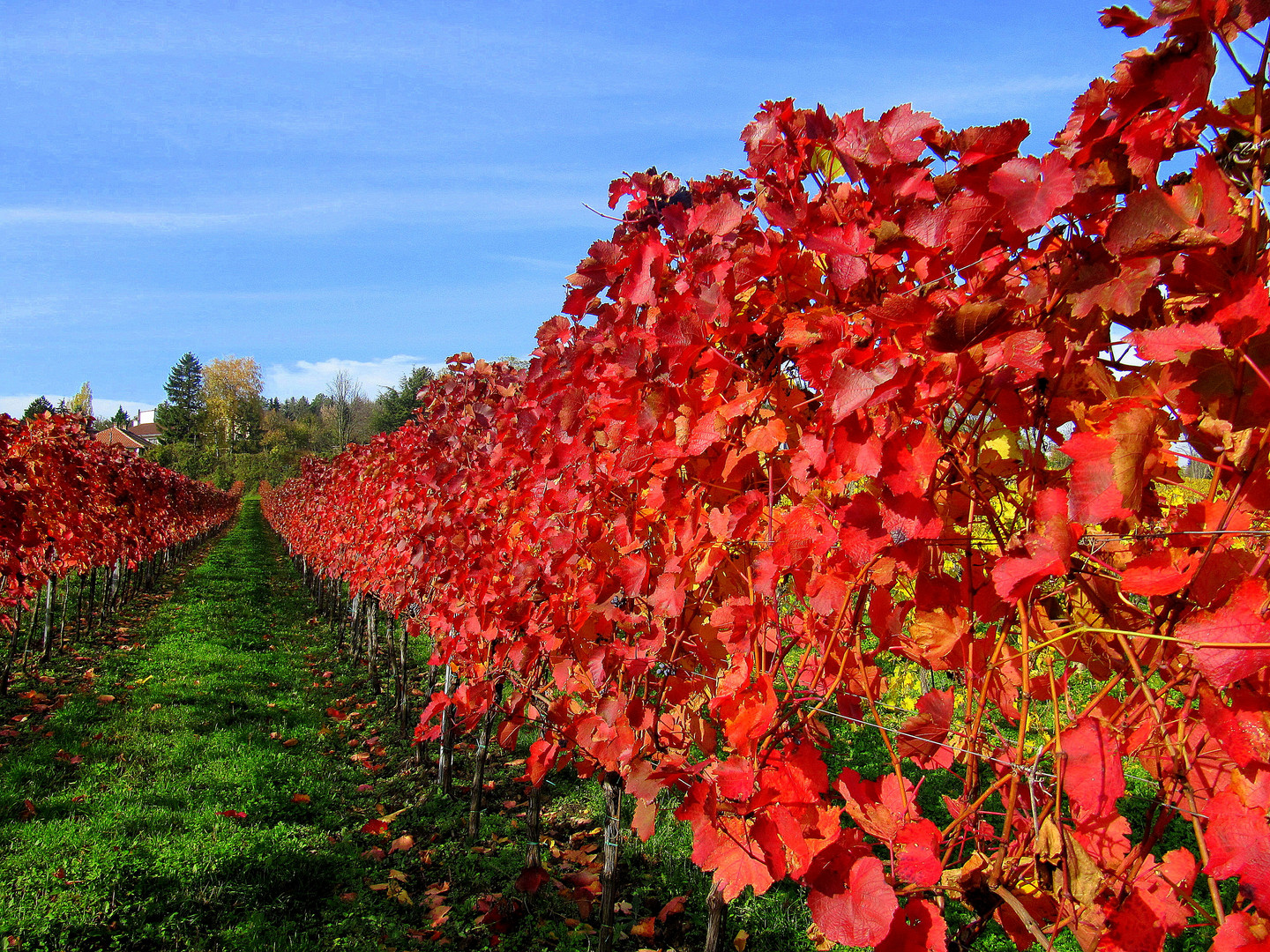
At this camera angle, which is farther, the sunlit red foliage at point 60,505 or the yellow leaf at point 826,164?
the sunlit red foliage at point 60,505

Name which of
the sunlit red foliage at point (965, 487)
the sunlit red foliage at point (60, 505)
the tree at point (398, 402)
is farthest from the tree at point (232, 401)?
the sunlit red foliage at point (965, 487)

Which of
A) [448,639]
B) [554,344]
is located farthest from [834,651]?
[448,639]

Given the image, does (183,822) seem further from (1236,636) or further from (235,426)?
(235,426)

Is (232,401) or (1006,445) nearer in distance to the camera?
(1006,445)

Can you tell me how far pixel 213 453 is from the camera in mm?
74375

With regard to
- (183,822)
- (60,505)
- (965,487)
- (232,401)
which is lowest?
(183,822)

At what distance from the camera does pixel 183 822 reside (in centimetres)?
432

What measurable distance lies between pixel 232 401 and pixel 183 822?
8442 cm

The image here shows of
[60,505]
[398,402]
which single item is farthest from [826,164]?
[398,402]

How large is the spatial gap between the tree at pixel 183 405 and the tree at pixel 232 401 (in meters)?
2.19

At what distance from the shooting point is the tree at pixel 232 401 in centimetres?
7650

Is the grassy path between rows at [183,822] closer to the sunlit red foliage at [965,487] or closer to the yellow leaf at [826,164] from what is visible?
the sunlit red foliage at [965,487]

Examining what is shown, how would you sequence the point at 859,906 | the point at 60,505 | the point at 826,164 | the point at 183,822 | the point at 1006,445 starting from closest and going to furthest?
the point at 859,906
the point at 1006,445
the point at 826,164
the point at 183,822
the point at 60,505

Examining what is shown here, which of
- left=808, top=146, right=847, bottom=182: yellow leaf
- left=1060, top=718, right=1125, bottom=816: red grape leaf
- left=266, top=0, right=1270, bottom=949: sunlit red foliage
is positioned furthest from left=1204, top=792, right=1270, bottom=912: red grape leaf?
left=808, top=146, right=847, bottom=182: yellow leaf
